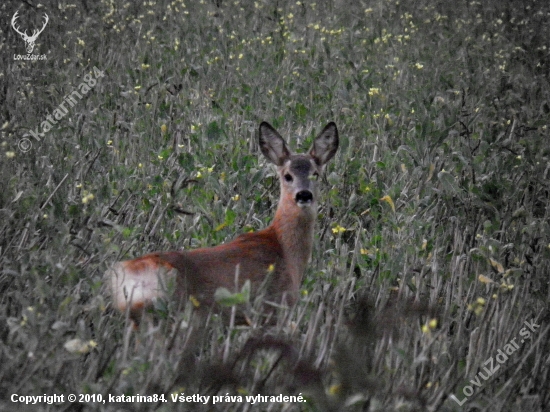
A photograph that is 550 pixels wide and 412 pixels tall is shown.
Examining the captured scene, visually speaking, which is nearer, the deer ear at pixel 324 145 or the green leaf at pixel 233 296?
the green leaf at pixel 233 296

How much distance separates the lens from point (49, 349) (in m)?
3.23

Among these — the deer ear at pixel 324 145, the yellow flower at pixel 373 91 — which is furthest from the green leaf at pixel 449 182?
the yellow flower at pixel 373 91

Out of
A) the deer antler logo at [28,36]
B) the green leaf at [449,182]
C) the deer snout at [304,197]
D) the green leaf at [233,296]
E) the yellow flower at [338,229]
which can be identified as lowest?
the yellow flower at [338,229]

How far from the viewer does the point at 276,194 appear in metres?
6.59

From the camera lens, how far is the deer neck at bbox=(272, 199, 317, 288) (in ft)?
17.6

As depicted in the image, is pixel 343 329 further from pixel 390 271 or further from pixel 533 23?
pixel 533 23

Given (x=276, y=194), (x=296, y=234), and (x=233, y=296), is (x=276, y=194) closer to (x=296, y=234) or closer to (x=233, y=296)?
(x=296, y=234)

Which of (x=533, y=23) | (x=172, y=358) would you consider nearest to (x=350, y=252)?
(x=172, y=358)

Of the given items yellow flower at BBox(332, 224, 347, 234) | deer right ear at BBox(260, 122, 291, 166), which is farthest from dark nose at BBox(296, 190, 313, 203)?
deer right ear at BBox(260, 122, 291, 166)

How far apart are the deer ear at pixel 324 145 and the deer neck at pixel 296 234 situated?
1.60 feet

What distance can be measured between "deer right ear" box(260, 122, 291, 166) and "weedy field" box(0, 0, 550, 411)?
0.38m

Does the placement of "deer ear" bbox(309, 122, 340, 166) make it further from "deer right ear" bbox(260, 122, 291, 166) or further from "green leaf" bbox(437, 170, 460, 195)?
"green leaf" bbox(437, 170, 460, 195)

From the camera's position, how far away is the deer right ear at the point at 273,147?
236 inches

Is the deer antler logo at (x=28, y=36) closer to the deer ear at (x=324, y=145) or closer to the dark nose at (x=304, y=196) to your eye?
the deer ear at (x=324, y=145)
